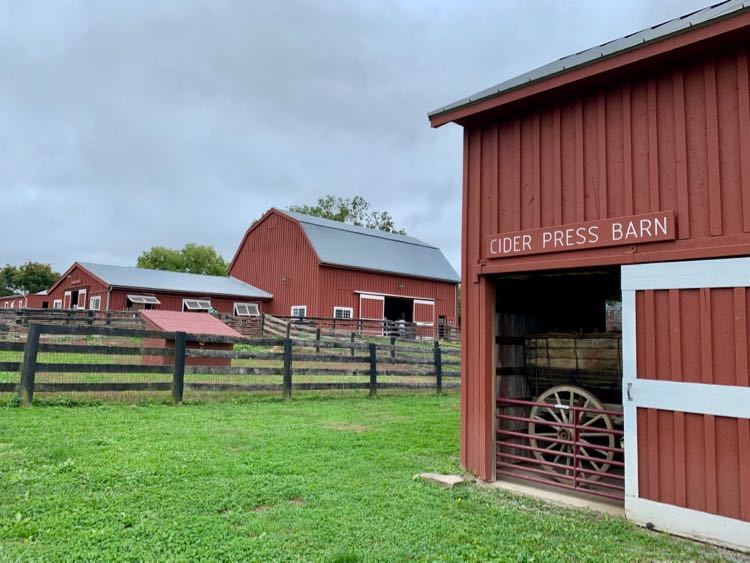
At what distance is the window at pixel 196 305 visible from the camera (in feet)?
84.4

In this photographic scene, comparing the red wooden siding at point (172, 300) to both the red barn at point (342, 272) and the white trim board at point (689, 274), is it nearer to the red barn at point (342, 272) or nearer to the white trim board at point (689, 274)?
the red barn at point (342, 272)

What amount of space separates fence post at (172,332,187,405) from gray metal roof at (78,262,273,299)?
18.2 meters

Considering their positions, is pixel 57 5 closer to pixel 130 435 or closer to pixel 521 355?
pixel 130 435

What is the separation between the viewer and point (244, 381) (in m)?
9.16

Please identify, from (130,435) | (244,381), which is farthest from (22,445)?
(244,381)

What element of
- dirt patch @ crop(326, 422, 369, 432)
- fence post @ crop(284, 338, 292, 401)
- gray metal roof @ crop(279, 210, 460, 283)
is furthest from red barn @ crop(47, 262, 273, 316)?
dirt patch @ crop(326, 422, 369, 432)

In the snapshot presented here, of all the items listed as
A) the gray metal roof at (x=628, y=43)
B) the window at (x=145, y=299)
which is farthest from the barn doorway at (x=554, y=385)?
the window at (x=145, y=299)

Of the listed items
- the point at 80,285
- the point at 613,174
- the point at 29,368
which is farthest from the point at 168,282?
the point at 613,174

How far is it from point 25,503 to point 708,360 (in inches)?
210

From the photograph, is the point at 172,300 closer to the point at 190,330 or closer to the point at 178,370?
the point at 190,330

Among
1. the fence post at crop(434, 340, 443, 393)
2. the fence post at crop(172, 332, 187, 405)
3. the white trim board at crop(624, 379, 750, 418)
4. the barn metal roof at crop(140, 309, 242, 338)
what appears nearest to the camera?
the white trim board at crop(624, 379, 750, 418)

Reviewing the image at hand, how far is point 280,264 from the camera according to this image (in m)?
27.7

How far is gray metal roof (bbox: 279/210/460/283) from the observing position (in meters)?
26.4

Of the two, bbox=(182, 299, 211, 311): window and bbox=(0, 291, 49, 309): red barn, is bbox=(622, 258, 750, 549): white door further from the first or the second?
bbox=(0, 291, 49, 309): red barn
